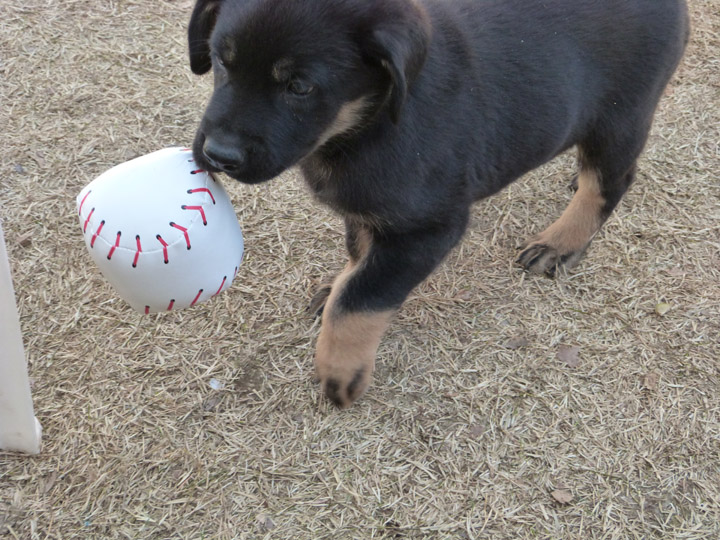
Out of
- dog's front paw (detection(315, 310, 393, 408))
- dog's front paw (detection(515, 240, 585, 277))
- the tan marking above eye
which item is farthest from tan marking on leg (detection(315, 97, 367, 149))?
dog's front paw (detection(515, 240, 585, 277))

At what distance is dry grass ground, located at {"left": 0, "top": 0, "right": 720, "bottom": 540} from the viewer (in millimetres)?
2525

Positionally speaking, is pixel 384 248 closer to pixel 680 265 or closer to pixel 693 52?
pixel 680 265

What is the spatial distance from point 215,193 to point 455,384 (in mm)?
1352

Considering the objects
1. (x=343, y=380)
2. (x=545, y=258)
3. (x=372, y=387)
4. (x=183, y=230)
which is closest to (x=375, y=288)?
(x=343, y=380)

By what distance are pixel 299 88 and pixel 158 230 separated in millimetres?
564

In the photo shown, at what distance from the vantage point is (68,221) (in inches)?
133

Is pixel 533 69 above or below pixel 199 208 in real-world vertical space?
above

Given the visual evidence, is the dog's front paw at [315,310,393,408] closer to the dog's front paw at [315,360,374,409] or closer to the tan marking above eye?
the dog's front paw at [315,360,374,409]

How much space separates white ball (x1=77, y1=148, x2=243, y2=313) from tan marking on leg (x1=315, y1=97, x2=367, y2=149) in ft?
1.28

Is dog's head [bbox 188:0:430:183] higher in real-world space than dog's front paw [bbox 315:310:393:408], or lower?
higher

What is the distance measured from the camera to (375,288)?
2.44 meters

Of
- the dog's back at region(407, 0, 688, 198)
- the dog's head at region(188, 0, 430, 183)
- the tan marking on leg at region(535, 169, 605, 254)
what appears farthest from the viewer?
the tan marking on leg at region(535, 169, 605, 254)

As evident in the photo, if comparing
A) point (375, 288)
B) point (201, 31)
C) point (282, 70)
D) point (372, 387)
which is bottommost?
point (372, 387)

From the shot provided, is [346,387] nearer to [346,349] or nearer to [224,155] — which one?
[346,349]
